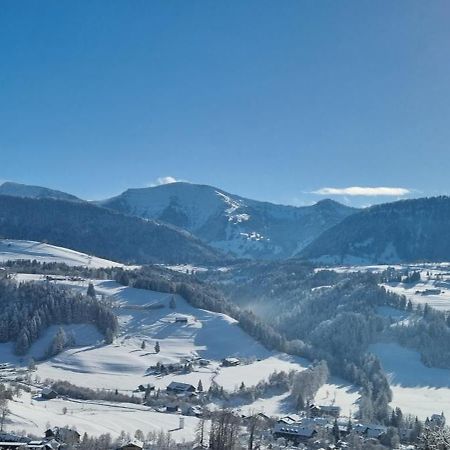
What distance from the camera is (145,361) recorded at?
422ft

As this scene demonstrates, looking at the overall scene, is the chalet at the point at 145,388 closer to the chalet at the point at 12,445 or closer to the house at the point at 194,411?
the house at the point at 194,411

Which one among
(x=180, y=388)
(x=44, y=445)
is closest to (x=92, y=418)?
(x=44, y=445)

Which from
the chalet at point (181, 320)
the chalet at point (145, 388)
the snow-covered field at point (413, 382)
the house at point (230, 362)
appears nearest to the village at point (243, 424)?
the chalet at point (145, 388)

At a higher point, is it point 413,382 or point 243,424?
Answer: point 243,424

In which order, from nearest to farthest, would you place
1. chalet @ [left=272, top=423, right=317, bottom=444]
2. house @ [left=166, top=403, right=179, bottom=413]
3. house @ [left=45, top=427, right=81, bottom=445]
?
house @ [left=45, top=427, right=81, bottom=445], chalet @ [left=272, top=423, right=317, bottom=444], house @ [left=166, top=403, right=179, bottom=413]

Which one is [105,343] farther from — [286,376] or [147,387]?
[286,376]

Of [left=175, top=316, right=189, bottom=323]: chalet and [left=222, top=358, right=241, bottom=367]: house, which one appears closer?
[left=222, top=358, right=241, bottom=367]: house

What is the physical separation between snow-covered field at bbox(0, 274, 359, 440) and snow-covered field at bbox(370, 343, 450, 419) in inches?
436

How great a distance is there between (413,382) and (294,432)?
59.3 m

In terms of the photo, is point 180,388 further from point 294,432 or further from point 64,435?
point 64,435

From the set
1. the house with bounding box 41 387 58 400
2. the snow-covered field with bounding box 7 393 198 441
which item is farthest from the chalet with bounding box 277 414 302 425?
the house with bounding box 41 387 58 400

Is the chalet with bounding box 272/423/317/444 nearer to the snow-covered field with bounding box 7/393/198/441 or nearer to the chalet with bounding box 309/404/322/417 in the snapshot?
the snow-covered field with bounding box 7/393/198/441

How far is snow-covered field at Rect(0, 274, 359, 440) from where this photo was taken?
3413 inches

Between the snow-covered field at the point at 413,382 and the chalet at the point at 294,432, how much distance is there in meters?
29.9
